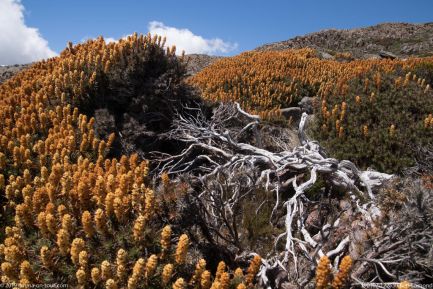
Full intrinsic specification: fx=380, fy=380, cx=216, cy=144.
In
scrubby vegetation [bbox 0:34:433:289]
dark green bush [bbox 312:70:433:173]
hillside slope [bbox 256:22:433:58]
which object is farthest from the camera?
hillside slope [bbox 256:22:433:58]

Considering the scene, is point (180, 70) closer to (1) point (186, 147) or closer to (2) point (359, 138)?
(1) point (186, 147)

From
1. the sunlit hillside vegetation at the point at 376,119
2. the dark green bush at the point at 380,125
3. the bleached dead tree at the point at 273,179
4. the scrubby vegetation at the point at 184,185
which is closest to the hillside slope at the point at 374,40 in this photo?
the sunlit hillside vegetation at the point at 376,119

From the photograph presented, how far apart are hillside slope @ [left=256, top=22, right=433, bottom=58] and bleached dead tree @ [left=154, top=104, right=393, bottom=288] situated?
27.7m

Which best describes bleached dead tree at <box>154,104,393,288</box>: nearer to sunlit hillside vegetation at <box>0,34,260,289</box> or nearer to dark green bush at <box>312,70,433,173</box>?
sunlit hillside vegetation at <box>0,34,260,289</box>

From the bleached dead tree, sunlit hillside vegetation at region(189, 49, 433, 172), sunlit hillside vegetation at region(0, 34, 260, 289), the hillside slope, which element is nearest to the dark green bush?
sunlit hillside vegetation at region(189, 49, 433, 172)

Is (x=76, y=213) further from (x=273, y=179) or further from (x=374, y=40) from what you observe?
(x=374, y=40)

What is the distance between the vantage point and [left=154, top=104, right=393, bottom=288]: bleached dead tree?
392cm

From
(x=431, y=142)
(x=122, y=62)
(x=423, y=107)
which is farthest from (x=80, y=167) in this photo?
(x=423, y=107)

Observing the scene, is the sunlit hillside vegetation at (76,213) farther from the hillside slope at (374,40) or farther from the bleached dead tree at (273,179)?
the hillside slope at (374,40)

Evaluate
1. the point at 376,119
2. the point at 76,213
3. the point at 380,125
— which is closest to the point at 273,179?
the point at 380,125

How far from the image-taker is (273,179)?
227 inches

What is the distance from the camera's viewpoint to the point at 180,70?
8000 millimetres

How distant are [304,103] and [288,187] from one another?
5.90 m

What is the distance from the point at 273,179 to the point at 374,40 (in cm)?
4049
